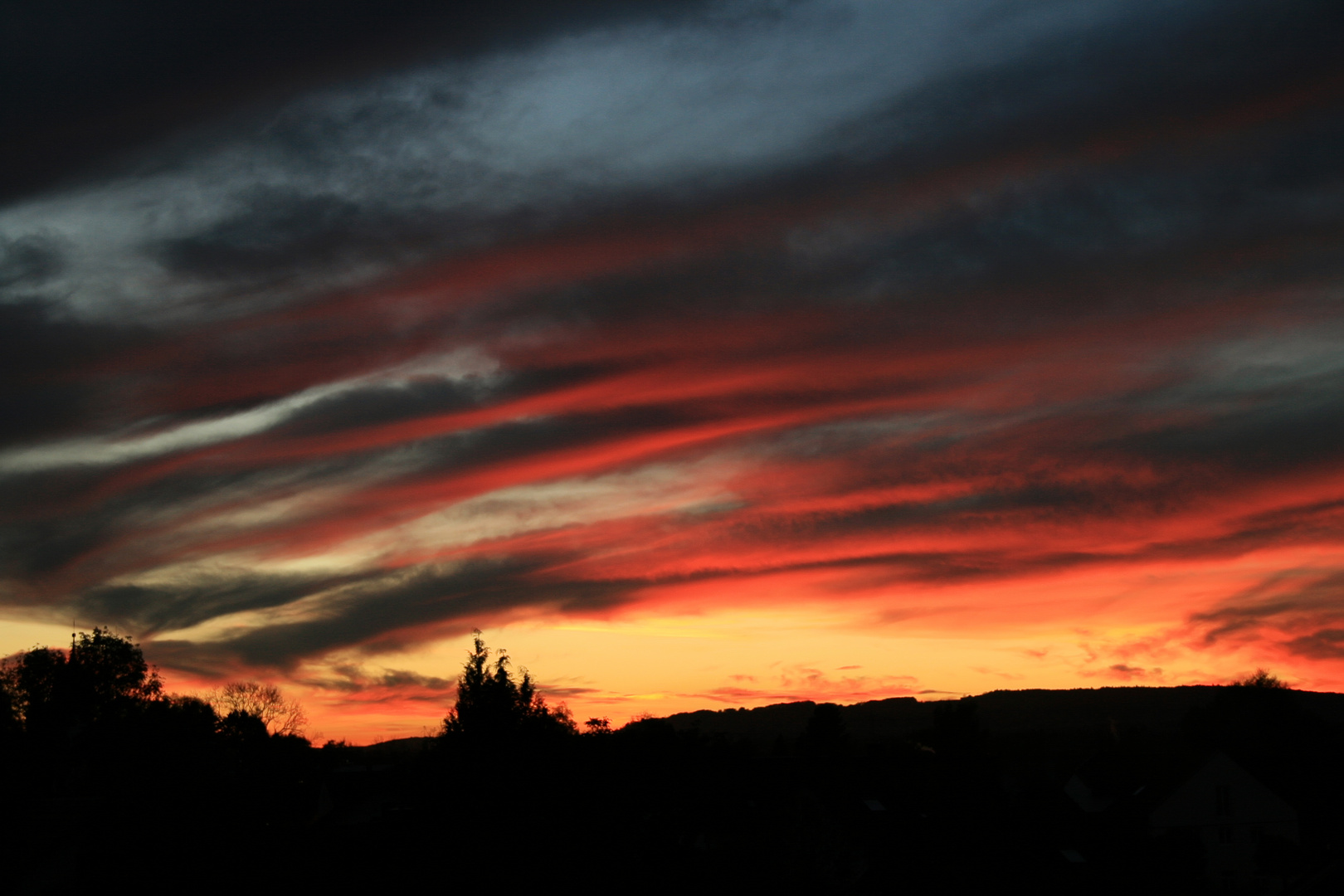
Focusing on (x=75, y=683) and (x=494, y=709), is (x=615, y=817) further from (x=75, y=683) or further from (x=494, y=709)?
(x=75, y=683)

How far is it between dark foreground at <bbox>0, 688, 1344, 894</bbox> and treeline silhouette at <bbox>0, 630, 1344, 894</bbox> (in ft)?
0.37

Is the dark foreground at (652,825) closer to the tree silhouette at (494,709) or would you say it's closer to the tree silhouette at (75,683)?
the tree silhouette at (494,709)

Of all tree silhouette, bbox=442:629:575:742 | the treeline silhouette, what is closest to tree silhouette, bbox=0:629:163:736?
the treeline silhouette

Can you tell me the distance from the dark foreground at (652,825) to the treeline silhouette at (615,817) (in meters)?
0.11

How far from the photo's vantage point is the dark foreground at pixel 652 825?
37.2 metres

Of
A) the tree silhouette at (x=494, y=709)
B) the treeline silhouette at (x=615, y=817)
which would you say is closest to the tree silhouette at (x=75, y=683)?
the treeline silhouette at (x=615, y=817)

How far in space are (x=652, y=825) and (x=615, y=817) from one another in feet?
→ 11.1

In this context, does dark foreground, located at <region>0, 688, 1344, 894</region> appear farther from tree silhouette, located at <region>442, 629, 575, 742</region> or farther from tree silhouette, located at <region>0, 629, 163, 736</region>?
tree silhouette, located at <region>0, 629, 163, 736</region>

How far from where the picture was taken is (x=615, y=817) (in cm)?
4022

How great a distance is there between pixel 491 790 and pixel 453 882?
3335 mm

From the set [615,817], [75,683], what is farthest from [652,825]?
[75,683]

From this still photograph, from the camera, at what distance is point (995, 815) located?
56.8 m

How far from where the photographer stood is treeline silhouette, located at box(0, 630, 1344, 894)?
3722 cm

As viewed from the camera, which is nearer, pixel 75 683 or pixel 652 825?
pixel 652 825
